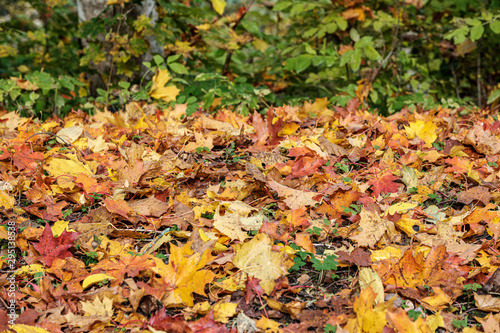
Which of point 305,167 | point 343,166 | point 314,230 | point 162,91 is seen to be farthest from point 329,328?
point 162,91

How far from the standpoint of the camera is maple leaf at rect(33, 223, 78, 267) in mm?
1367

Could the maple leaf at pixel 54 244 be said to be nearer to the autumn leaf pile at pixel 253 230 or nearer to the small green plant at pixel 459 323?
the autumn leaf pile at pixel 253 230

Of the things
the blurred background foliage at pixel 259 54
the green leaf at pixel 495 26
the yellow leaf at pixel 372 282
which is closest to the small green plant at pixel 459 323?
the yellow leaf at pixel 372 282

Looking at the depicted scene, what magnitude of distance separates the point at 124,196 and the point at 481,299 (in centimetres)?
139

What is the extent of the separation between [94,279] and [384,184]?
49.0 inches

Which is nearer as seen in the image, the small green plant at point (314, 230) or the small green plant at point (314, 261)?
the small green plant at point (314, 261)

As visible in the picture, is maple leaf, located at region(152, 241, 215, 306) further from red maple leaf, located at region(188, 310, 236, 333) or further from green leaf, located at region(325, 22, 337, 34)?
green leaf, located at region(325, 22, 337, 34)

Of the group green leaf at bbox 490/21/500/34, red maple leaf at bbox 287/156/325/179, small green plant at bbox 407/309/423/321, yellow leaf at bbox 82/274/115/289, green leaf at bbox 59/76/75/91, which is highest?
green leaf at bbox 490/21/500/34

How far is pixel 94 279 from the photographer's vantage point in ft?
4.10

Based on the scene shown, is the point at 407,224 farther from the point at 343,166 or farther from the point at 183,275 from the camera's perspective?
the point at 183,275

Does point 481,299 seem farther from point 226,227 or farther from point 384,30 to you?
point 384,30

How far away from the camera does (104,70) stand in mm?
3787

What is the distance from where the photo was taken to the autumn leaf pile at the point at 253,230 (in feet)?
3.91

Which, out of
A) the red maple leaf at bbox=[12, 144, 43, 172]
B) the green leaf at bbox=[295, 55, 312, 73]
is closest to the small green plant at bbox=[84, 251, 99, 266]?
the red maple leaf at bbox=[12, 144, 43, 172]
